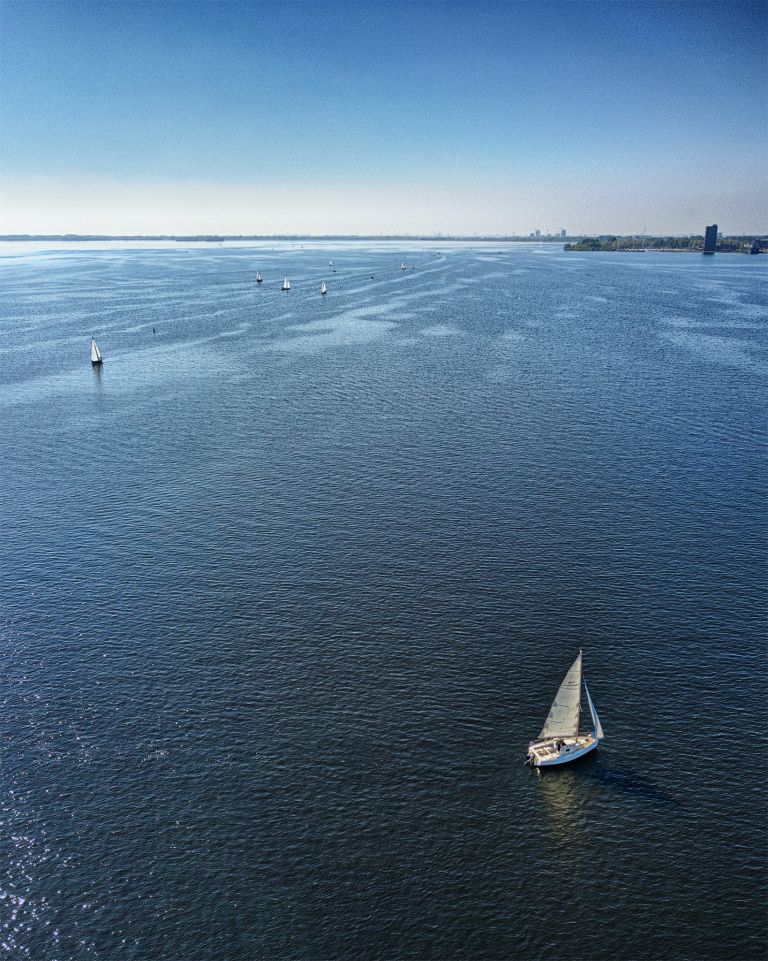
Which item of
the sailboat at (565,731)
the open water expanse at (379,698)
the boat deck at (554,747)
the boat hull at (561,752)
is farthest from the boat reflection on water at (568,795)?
the boat deck at (554,747)

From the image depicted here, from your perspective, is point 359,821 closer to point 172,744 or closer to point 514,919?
point 514,919

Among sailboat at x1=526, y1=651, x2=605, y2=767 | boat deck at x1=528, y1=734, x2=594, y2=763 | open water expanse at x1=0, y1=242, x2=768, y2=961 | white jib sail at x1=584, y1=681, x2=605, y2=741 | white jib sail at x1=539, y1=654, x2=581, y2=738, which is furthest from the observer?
white jib sail at x1=584, y1=681, x2=605, y2=741

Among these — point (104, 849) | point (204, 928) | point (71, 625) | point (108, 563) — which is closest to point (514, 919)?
point (204, 928)

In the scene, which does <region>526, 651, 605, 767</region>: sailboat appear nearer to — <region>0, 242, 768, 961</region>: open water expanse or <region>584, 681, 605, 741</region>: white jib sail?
<region>584, 681, 605, 741</region>: white jib sail

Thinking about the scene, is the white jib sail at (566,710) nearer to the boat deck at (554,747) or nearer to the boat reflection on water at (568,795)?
the boat deck at (554,747)

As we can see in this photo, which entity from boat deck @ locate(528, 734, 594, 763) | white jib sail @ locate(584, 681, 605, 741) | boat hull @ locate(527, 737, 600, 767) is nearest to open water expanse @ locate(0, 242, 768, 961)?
boat hull @ locate(527, 737, 600, 767)

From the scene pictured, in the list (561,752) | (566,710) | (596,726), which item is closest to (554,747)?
(561,752)

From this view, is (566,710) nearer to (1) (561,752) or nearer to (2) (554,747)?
(2) (554,747)
